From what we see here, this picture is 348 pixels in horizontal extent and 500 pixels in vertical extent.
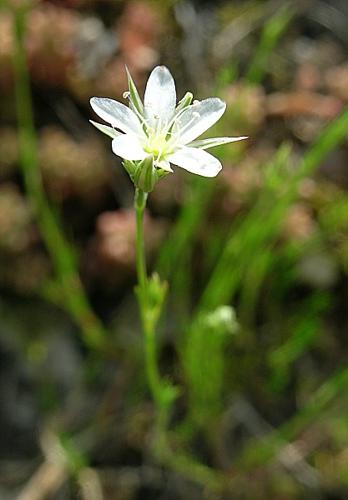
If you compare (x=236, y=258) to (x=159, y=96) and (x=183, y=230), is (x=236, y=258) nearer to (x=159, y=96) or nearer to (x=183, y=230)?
(x=183, y=230)

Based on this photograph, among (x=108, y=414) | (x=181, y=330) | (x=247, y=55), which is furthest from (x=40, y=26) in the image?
(x=108, y=414)

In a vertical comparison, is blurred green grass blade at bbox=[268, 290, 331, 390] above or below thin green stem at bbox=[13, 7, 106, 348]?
below

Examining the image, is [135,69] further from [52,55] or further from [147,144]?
[147,144]

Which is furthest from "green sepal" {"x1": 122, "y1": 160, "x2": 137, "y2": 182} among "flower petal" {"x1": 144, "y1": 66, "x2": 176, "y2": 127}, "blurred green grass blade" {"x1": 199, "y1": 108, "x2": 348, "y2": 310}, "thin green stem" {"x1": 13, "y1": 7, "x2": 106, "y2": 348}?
"thin green stem" {"x1": 13, "y1": 7, "x2": 106, "y2": 348}

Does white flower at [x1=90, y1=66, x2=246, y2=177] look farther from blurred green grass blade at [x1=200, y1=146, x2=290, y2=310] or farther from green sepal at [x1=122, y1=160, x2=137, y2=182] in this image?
blurred green grass blade at [x1=200, y1=146, x2=290, y2=310]

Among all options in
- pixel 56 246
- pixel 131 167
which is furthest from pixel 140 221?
pixel 56 246

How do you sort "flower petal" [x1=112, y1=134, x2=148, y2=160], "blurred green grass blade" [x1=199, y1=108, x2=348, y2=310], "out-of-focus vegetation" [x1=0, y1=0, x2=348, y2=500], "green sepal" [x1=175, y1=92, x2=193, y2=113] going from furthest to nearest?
1. "out-of-focus vegetation" [x1=0, y1=0, x2=348, y2=500]
2. "blurred green grass blade" [x1=199, y1=108, x2=348, y2=310]
3. "green sepal" [x1=175, y1=92, x2=193, y2=113]
4. "flower petal" [x1=112, y1=134, x2=148, y2=160]

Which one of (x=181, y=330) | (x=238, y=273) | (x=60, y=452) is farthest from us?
(x=181, y=330)
